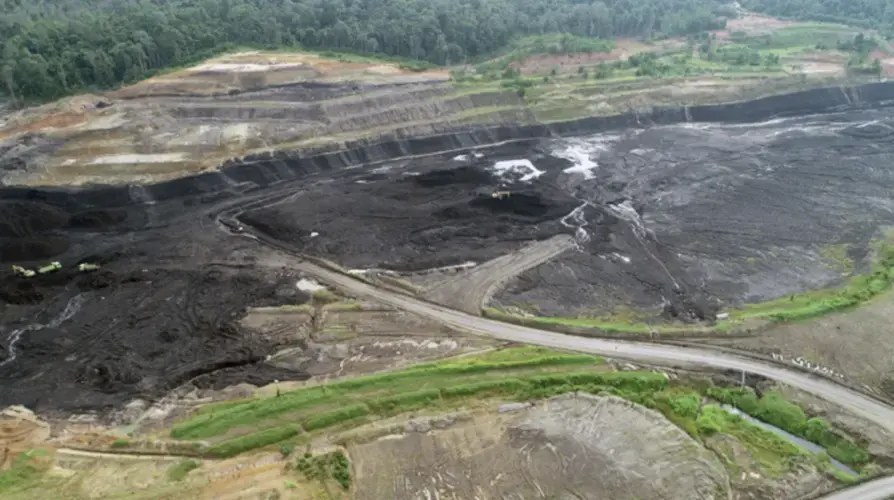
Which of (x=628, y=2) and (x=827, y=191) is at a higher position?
(x=628, y=2)

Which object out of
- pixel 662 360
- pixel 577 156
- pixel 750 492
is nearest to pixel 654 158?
pixel 577 156

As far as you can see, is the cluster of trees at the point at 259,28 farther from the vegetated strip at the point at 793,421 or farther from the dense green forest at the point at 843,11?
the vegetated strip at the point at 793,421

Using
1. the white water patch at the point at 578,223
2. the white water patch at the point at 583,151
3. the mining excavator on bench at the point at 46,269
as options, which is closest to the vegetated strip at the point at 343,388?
the white water patch at the point at 578,223

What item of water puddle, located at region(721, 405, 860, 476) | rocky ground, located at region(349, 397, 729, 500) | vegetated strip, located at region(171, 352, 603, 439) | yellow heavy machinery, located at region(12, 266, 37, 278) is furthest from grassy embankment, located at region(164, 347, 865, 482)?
yellow heavy machinery, located at region(12, 266, 37, 278)

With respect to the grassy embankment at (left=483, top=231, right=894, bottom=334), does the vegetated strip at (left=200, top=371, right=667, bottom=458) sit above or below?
above

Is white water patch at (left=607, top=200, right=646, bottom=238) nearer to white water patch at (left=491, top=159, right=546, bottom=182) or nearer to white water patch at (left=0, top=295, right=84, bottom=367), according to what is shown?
white water patch at (left=491, top=159, right=546, bottom=182)

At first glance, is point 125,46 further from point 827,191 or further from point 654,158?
point 827,191
